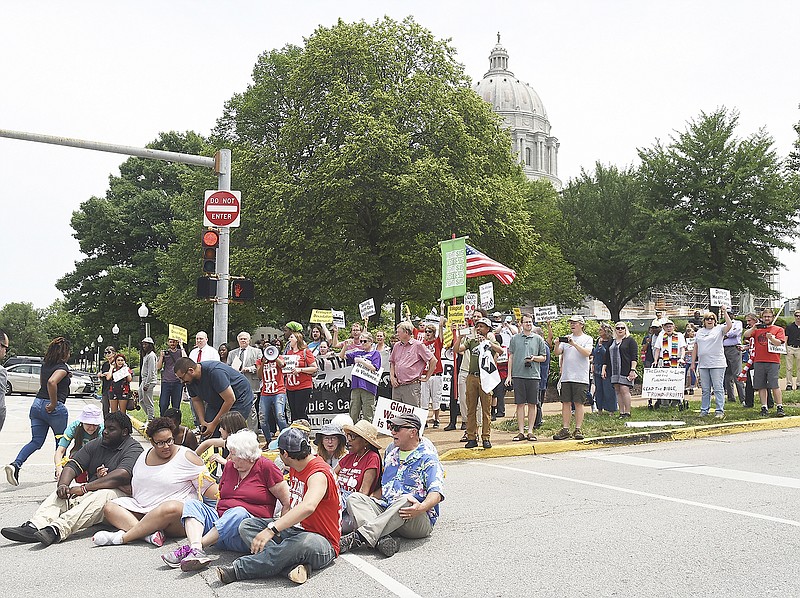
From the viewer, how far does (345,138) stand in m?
30.7

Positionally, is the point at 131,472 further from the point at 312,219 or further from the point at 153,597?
the point at 312,219

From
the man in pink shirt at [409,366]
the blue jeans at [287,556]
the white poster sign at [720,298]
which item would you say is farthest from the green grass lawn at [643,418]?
the blue jeans at [287,556]

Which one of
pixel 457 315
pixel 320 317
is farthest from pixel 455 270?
pixel 320 317

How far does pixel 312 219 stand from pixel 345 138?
3.38 meters

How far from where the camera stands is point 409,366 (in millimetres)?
12477

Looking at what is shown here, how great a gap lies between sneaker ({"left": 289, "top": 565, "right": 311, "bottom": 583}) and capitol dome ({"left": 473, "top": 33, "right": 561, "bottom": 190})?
126915mm

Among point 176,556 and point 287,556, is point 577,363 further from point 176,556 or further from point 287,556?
point 176,556

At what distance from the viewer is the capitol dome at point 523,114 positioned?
429ft

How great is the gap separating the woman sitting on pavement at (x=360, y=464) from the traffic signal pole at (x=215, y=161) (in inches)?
288

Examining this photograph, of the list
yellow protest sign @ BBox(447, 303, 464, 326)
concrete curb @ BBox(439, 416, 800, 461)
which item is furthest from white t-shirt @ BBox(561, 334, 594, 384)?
yellow protest sign @ BBox(447, 303, 464, 326)

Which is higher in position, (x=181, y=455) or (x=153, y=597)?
(x=181, y=455)

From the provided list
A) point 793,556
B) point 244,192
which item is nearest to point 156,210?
point 244,192

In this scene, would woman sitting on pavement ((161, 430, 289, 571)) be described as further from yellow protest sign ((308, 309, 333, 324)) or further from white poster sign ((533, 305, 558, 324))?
yellow protest sign ((308, 309, 333, 324))

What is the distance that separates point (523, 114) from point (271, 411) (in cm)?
12579
